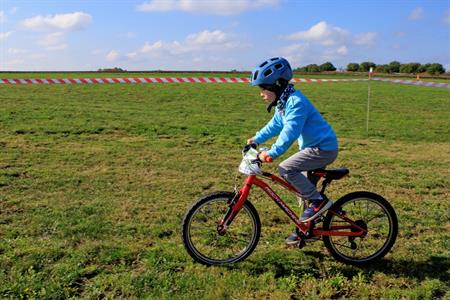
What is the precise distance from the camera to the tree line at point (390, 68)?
6790 cm

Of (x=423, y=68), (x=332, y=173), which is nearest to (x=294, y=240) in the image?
(x=332, y=173)

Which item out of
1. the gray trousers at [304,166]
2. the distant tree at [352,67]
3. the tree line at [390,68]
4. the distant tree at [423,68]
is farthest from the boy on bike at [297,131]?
the distant tree at [352,67]

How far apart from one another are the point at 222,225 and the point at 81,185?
140 inches

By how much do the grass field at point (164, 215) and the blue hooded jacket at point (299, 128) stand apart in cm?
132

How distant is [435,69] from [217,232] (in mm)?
72037

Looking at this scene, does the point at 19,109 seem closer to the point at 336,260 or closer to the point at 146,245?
the point at 146,245

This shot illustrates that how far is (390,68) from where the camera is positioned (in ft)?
235

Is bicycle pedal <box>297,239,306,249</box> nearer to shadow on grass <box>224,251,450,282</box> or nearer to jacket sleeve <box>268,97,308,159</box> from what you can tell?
shadow on grass <box>224,251,450,282</box>

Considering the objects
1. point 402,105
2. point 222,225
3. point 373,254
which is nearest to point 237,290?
point 222,225

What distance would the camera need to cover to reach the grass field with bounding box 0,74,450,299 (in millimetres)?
4258

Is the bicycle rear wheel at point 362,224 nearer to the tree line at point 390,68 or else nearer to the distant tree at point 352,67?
the tree line at point 390,68

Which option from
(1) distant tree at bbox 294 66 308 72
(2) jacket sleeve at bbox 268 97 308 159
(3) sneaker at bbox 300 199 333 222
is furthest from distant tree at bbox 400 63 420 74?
(2) jacket sleeve at bbox 268 97 308 159

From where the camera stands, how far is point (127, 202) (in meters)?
6.55

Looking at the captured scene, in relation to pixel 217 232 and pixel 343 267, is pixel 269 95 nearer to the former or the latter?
pixel 217 232
